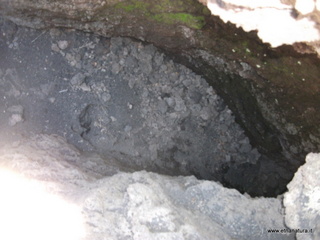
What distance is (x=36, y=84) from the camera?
3.20 m

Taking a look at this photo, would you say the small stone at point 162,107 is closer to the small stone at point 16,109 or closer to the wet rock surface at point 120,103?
the wet rock surface at point 120,103

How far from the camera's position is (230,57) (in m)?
2.66

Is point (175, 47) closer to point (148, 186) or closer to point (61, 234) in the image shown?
point (148, 186)

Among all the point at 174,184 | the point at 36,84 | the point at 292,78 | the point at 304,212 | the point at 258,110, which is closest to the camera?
the point at 304,212

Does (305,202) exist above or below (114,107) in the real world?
below

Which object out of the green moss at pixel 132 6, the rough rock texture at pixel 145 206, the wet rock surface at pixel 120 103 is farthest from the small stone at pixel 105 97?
the rough rock texture at pixel 145 206

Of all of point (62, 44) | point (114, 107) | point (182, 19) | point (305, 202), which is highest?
point (182, 19)

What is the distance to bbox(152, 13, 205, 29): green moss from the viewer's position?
8.30 ft

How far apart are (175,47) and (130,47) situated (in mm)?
535

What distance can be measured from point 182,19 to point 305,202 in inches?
58.5

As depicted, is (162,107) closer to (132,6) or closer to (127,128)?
(127,128)

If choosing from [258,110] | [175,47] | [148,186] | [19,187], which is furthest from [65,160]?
[258,110]

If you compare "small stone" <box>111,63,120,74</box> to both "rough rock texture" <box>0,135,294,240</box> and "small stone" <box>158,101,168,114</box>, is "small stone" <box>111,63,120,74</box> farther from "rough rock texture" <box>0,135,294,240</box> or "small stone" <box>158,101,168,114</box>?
"rough rock texture" <box>0,135,294,240</box>

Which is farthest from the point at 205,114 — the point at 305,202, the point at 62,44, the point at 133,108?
the point at 305,202
